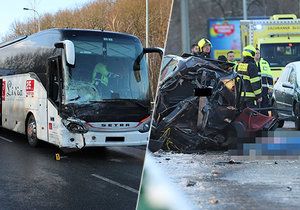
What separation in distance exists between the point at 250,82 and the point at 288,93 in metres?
0.10

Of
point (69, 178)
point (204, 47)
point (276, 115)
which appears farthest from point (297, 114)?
point (69, 178)

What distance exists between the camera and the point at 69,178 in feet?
21.6

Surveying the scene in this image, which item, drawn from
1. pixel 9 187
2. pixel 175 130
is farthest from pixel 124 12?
pixel 9 187

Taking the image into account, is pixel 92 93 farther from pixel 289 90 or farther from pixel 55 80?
pixel 289 90

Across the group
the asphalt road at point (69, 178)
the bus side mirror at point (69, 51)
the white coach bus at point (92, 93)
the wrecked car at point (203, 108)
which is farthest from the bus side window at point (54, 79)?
the wrecked car at point (203, 108)

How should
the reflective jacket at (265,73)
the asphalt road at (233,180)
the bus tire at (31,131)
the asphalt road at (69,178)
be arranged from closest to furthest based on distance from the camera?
the asphalt road at (233,180)
the reflective jacket at (265,73)
the asphalt road at (69,178)
the bus tire at (31,131)

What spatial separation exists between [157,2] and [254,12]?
16.1 inches

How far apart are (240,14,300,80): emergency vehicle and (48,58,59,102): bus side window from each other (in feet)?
23.1

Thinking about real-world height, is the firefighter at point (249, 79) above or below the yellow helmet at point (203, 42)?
below

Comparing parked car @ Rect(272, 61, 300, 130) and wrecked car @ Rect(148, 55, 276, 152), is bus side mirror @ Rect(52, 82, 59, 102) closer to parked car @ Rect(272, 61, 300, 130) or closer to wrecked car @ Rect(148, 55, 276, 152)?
wrecked car @ Rect(148, 55, 276, 152)

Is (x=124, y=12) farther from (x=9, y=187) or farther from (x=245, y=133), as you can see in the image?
(x=9, y=187)

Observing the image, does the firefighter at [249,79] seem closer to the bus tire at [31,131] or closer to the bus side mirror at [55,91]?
the bus side mirror at [55,91]

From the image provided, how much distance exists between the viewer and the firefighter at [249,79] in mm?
1229

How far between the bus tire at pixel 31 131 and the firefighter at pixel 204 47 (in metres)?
8.17
